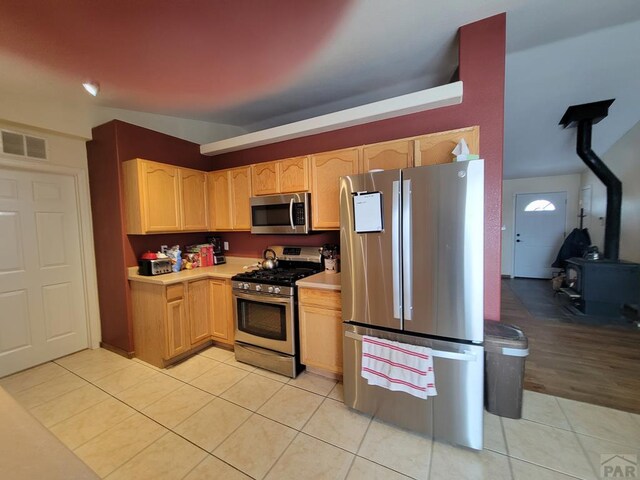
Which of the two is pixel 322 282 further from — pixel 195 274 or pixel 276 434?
pixel 195 274

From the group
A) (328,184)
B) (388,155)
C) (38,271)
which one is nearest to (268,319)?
(328,184)

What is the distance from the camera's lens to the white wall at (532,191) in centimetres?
584

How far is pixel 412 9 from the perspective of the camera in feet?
Result: 5.85

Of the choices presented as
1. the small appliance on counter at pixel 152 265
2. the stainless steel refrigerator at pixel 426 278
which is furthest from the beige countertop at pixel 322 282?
the small appliance on counter at pixel 152 265

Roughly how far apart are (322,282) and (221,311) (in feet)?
Answer: 4.50

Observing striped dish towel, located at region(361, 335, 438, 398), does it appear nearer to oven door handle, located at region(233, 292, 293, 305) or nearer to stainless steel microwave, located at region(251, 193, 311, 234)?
oven door handle, located at region(233, 292, 293, 305)

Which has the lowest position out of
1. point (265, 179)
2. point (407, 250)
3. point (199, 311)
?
point (199, 311)

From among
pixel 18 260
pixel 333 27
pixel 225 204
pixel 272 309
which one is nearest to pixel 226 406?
pixel 272 309

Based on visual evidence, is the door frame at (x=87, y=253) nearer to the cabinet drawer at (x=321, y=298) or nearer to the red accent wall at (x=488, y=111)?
the cabinet drawer at (x=321, y=298)

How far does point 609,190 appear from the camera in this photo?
4.10 metres

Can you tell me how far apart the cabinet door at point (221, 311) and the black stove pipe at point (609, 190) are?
5.44 m

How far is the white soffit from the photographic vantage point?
2129 millimetres

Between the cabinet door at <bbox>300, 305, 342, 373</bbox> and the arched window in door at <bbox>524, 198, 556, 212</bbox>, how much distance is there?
6458mm

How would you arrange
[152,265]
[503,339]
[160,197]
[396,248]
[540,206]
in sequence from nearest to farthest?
[396,248], [503,339], [152,265], [160,197], [540,206]
